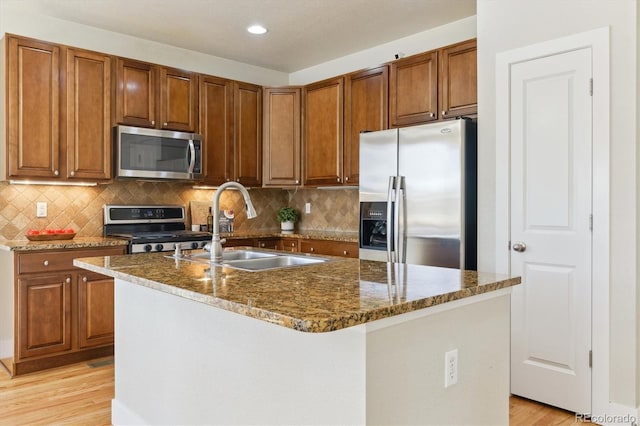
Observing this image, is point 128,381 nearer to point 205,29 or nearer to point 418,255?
point 418,255

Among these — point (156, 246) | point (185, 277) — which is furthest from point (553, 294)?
point (156, 246)

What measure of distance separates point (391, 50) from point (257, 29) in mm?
1273

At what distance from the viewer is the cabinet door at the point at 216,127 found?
181 inches

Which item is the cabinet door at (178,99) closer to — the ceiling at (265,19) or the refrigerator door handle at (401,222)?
Result: the ceiling at (265,19)

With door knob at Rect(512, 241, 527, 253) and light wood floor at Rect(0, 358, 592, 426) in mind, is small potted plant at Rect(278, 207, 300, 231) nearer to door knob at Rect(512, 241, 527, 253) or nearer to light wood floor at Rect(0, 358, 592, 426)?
light wood floor at Rect(0, 358, 592, 426)

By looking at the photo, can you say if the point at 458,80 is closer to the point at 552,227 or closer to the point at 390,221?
the point at 390,221

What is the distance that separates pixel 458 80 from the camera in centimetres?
369

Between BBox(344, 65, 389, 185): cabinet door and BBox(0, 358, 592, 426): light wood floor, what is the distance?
92.7 inches

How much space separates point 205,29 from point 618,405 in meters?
4.00

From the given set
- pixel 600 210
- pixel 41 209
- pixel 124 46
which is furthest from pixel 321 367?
pixel 124 46

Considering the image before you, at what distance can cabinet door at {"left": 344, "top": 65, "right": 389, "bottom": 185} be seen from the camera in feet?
14.0

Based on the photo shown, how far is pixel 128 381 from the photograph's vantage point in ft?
8.14

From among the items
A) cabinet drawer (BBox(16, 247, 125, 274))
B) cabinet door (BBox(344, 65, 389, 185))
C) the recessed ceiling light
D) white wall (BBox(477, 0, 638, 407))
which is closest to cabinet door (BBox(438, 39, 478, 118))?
cabinet door (BBox(344, 65, 389, 185))

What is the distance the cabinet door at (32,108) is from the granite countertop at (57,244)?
1.64 ft
